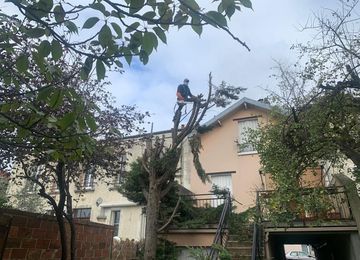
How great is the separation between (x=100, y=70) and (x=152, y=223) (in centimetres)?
864

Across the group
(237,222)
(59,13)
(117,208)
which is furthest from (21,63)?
(117,208)

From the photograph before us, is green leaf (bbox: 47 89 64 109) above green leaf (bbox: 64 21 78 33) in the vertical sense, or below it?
below

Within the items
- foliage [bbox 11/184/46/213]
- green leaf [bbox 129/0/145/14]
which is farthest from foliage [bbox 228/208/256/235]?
green leaf [bbox 129/0/145/14]

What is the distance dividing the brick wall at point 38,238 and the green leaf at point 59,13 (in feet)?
16.5

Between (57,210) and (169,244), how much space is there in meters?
7.62

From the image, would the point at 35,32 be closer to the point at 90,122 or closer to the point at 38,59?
the point at 38,59

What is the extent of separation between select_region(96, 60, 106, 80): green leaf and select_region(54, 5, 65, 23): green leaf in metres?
0.40

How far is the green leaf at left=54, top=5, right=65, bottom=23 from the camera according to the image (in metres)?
2.23

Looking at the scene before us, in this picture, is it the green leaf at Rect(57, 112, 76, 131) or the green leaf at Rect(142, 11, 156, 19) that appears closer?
the green leaf at Rect(142, 11, 156, 19)

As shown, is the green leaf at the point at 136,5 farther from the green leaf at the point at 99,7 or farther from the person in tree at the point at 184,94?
the person in tree at the point at 184,94

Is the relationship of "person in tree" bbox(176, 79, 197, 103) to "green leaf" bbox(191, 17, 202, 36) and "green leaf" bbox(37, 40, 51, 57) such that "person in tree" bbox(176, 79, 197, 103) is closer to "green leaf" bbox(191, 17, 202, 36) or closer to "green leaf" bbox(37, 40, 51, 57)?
"green leaf" bbox(37, 40, 51, 57)

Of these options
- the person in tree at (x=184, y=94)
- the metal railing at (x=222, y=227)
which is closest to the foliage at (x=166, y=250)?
the metal railing at (x=222, y=227)

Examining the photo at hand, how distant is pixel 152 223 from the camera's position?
1019cm

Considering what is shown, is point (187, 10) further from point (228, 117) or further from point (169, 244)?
point (228, 117)
